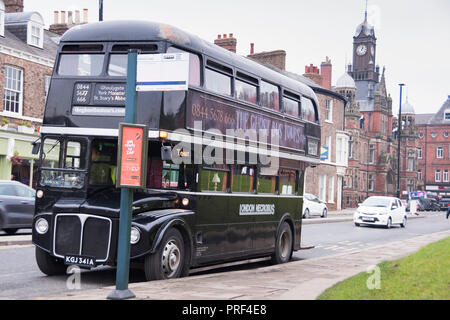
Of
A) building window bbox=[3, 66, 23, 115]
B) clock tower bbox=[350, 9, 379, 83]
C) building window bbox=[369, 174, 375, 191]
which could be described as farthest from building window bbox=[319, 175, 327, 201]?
clock tower bbox=[350, 9, 379, 83]

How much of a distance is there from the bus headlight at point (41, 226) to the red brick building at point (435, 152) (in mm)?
110182

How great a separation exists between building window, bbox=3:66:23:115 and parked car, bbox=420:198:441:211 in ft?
182

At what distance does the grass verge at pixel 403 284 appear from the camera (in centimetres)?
751

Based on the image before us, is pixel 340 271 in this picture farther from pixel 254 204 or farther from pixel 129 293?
pixel 129 293

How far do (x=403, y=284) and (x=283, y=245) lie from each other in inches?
296

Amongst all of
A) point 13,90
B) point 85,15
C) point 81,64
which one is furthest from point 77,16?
point 81,64

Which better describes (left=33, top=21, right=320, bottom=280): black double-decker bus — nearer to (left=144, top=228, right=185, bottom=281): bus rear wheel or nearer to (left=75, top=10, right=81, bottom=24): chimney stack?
(left=144, top=228, right=185, bottom=281): bus rear wheel

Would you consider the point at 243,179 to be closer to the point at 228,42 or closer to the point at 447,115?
the point at 228,42

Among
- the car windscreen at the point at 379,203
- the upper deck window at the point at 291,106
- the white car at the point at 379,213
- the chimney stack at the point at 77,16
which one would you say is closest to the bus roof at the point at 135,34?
the upper deck window at the point at 291,106

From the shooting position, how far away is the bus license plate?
1001cm

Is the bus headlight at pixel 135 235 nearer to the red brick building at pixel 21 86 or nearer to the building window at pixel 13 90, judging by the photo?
the red brick building at pixel 21 86

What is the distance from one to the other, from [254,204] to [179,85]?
5969 millimetres

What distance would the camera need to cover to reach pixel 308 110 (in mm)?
16562
